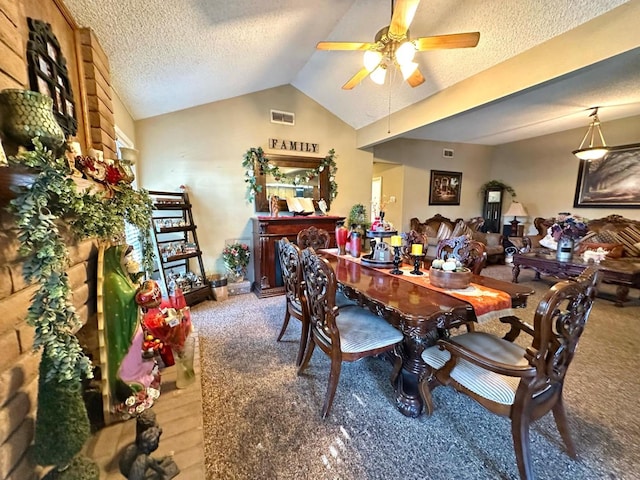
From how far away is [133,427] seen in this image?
1.22 meters

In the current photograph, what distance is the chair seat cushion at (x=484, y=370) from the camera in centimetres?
121

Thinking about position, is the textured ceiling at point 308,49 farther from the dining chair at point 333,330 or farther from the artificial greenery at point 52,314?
the dining chair at point 333,330

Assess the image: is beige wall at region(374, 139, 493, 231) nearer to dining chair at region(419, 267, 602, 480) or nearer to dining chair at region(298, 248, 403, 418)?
dining chair at region(298, 248, 403, 418)

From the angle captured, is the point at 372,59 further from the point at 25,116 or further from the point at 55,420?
the point at 55,420

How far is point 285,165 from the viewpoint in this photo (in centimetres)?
404

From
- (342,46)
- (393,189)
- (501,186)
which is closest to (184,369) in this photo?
(342,46)

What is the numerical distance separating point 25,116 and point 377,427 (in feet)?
6.72

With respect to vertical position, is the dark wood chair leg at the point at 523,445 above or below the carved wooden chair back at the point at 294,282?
below

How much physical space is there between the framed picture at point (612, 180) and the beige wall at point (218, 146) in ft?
16.1

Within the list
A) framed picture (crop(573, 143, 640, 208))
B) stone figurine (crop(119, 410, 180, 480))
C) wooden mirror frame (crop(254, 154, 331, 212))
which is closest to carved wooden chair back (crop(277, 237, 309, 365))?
stone figurine (crop(119, 410, 180, 480))

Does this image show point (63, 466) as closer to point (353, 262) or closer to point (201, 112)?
point (353, 262)

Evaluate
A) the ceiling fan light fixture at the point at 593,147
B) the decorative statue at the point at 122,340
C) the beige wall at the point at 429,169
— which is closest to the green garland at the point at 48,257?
the decorative statue at the point at 122,340

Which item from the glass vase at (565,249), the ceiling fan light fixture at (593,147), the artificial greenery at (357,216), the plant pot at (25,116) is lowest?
the glass vase at (565,249)

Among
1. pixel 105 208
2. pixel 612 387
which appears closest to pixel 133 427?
pixel 105 208
